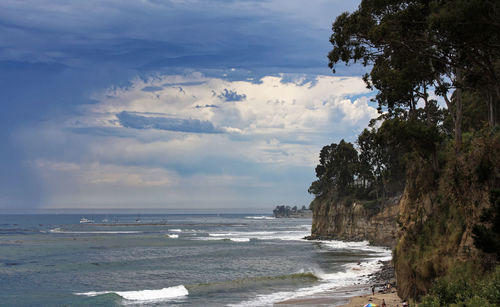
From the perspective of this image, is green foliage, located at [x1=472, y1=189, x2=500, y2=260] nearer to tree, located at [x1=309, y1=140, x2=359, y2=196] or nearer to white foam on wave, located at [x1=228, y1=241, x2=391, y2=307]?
white foam on wave, located at [x1=228, y1=241, x2=391, y2=307]

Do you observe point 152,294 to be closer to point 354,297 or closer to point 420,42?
point 354,297

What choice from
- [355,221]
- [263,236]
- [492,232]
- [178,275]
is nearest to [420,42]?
[492,232]

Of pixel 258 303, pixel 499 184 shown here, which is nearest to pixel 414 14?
pixel 499 184

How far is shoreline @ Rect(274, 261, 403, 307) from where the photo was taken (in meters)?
27.1

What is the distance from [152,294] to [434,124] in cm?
2416

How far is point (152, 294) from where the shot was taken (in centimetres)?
3316

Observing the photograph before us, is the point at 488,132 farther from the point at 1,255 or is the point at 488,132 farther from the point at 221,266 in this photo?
the point at 1,255

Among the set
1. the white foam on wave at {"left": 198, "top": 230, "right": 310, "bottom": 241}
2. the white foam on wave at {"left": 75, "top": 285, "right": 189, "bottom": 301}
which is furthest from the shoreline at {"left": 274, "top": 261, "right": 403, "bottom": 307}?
the white foam on wave at {"left": 198, "top": 230, "right": 310, "bottom": 241}

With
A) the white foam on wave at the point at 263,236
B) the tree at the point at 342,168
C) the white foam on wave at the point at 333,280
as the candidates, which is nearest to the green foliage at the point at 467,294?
the white foam on wave at the point at 333,280

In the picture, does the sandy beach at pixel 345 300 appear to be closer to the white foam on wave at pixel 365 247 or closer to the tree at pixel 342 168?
the white foam on wave at pixel 365 247

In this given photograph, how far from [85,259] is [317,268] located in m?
31.0

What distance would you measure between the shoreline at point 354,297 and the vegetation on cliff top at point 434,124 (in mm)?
4147

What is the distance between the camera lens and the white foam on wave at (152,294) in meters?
32.0

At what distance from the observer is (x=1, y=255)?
6209 centimetres
